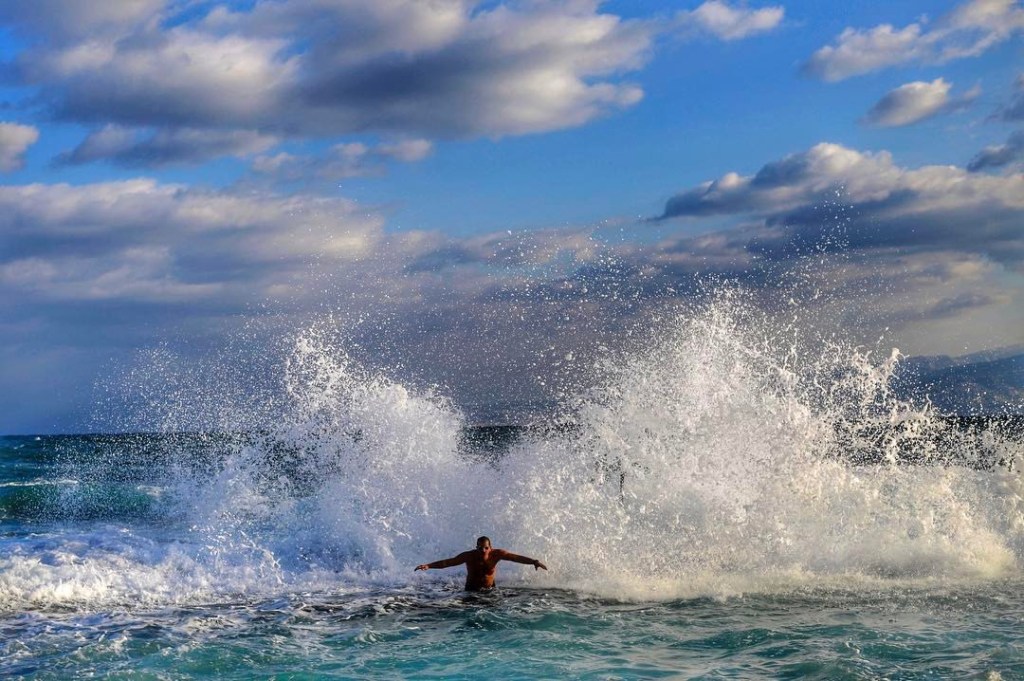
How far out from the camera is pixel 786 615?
11.6 metres

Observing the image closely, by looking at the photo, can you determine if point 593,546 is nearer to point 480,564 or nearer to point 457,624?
point 480,564

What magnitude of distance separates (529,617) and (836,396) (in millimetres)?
7647

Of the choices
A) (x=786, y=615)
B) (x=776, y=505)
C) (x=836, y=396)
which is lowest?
(x=786, y=615)

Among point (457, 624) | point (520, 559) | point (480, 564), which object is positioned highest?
point (520, 559)

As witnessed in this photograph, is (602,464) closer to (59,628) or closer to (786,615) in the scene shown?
(786,615)

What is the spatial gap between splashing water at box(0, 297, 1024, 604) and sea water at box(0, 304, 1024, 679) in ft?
0.15

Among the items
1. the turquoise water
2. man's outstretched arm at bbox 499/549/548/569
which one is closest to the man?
man's outstretched arm at bbox 499/549/548/569

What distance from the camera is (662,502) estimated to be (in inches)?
611

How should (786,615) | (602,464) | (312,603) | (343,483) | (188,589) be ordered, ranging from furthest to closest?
(343,483) → (602,464) → (188,589) → (312,603) → (786,615)

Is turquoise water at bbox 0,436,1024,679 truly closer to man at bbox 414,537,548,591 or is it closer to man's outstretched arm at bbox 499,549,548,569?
man at bbox 414,537,548,591

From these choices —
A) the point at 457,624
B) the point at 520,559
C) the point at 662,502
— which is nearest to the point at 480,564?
the point at 520,559

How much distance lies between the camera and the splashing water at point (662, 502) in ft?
46.9

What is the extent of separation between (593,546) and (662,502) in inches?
63.8

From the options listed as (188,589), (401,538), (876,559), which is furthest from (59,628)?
(876,559)
